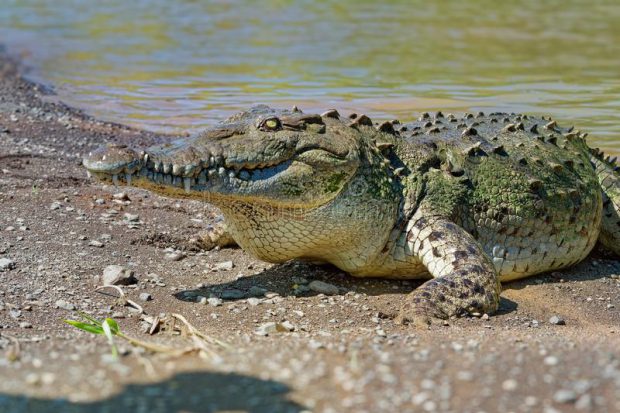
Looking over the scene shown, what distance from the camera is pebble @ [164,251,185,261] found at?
7406mm

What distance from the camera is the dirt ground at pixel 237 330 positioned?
160 inches

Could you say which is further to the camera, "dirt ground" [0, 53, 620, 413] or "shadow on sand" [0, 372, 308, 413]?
"dirt ground" [0, 53, 620, 413]

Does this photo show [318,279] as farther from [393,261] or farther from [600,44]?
[600,44]

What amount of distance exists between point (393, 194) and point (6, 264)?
294 centimetres

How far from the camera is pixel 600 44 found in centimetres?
1966

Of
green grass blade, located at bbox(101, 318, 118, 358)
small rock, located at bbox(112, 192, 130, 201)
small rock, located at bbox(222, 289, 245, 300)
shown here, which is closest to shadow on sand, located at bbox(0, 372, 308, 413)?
green grass blade, located at bbox(101, 318, 118, 358)

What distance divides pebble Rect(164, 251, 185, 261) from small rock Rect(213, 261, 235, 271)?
33 centimetres

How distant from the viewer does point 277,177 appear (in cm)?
641

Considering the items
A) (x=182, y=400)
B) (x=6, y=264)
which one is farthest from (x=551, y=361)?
(x=6, y=264)

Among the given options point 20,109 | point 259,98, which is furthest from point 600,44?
point 20,109

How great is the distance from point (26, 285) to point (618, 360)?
4055 millimetres

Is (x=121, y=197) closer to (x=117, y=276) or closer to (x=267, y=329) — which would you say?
(x=117, y=276)

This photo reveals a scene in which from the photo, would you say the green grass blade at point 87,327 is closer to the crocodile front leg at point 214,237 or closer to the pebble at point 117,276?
the pebble at point 117,276

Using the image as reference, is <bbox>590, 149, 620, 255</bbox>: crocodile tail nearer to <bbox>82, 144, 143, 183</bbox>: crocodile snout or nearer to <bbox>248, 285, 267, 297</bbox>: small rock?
<bbox>248, 285, 267, 297</bbox>: small rock
